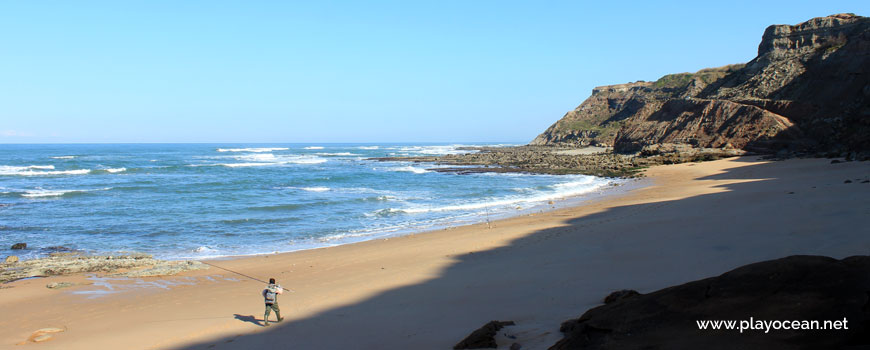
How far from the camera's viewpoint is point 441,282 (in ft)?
33.8

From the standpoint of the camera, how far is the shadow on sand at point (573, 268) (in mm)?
7504

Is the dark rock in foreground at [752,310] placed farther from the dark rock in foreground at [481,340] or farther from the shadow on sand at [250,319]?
the shadow on sand at [250,319]

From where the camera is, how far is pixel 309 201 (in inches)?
1105

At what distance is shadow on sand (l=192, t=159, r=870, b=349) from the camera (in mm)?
7504

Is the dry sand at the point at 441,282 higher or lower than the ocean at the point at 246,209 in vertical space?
higher

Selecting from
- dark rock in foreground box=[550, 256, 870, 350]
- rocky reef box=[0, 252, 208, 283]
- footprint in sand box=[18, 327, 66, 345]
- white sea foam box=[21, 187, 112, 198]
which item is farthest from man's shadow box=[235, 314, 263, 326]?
white sea foam box=[21, 187, 112, 198]

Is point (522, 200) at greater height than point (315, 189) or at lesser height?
greater

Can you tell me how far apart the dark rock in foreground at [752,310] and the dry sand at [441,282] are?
1.20 meters

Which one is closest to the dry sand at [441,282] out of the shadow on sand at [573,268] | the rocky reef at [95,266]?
the shadow on sand at [573,268]

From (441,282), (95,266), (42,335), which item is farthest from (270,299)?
(95,266)

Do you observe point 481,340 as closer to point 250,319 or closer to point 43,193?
point 250,319

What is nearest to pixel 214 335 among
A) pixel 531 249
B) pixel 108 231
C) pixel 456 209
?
pixel 531 249

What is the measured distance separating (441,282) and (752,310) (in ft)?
21.9

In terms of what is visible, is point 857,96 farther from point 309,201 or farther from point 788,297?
point 788,297
